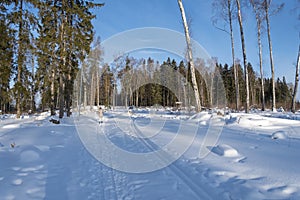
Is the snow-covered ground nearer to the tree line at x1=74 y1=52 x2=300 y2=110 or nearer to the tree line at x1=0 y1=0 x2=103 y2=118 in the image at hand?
the tree line at x1=0 y1=0 x2=103 y2=118

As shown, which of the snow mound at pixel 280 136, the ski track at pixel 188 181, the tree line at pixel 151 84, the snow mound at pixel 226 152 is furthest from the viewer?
the tree line at pixel 151 84

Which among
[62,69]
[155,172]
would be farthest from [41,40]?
[155,172]

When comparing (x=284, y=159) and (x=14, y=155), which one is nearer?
(x=284, y=159)

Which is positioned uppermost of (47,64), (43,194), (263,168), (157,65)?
(157,65)

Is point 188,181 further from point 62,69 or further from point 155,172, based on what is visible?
point 62,69

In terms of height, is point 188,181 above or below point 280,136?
below

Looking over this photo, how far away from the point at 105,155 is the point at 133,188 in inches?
90.1

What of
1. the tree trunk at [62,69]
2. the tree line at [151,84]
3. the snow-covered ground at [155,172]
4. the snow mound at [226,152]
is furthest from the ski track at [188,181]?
the tree line at [151,84]

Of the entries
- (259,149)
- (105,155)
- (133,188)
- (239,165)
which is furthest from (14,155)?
(259,149)

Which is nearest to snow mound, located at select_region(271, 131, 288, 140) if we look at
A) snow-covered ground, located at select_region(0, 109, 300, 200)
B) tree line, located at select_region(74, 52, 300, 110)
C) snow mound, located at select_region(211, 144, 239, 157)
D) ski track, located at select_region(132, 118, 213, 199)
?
snow-covered ground, located at select_region(0, 109, 300, 200)

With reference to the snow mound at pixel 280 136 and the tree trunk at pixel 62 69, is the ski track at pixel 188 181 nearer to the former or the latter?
the snow mound at pixel 280 136

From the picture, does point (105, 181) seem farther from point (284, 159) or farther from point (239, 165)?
point (284, 159)

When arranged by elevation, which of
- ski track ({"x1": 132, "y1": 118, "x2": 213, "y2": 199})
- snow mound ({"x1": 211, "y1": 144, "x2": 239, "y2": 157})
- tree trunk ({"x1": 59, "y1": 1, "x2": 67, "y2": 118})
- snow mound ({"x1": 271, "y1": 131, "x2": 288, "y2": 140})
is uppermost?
tree trunk ({"x1": 59, "y1": 1, "x2": 67, "y2": 118})

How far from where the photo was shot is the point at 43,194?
10.8 feet
